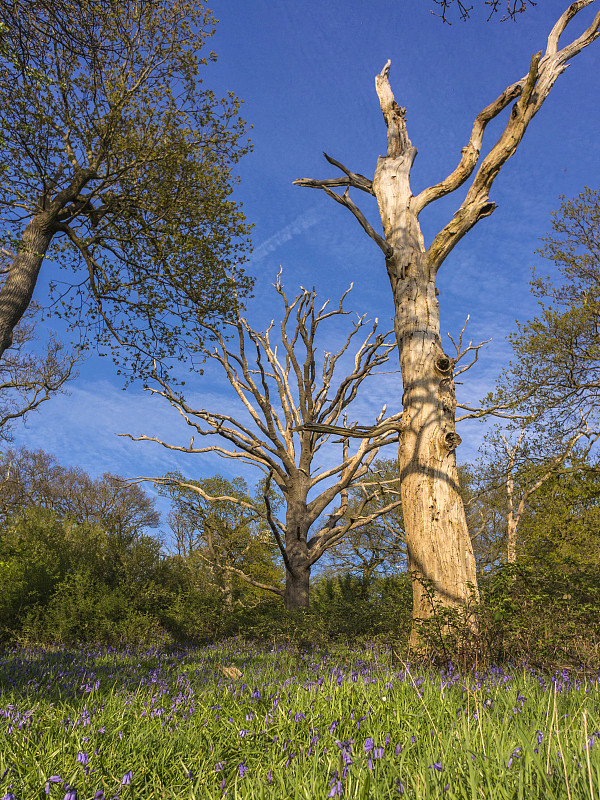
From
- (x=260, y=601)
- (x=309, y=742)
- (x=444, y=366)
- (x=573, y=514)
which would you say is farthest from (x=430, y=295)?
(x=260, y=601)

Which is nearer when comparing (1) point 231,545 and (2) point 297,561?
(2) point 297,561

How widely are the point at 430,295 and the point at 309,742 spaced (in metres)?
5.82

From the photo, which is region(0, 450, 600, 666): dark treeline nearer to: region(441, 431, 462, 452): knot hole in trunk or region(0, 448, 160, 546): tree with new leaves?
region(441, 431, 462, 452): knot hole in trunk

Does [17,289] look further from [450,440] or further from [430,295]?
[450,440]

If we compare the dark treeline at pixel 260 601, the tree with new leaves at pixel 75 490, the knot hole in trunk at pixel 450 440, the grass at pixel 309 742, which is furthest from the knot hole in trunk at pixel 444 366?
the tree with new leaves at pixel 75 490

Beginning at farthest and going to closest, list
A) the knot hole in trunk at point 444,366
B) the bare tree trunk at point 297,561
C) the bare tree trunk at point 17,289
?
the bare tree trunk at point 297,561, the bare tree trunk at point 17,289, the knot hole in trunk at point 444,366

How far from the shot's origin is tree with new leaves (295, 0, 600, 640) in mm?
5980

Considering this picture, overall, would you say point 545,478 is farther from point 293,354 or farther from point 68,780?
point 68,780

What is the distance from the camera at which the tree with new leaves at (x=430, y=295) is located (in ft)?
19.6

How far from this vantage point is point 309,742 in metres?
2.66

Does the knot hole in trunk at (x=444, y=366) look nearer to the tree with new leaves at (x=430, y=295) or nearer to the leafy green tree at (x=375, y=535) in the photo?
the tree with new leaves at (x=430, y=295)

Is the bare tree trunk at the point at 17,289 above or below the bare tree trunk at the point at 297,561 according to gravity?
above

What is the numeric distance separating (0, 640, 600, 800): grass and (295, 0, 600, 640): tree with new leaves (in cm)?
158

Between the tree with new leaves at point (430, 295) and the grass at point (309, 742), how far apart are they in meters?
1.58
